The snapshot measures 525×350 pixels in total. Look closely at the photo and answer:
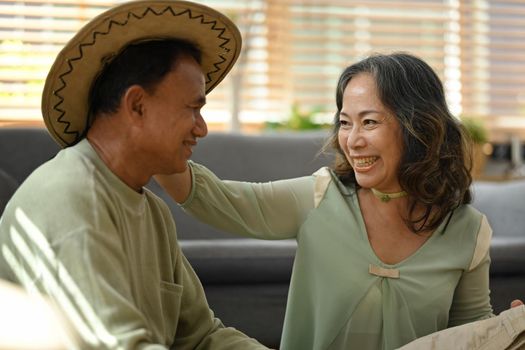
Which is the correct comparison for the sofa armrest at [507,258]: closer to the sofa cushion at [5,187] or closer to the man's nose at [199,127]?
the sofa cushion at [5,187]

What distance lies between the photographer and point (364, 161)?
6.08 ft

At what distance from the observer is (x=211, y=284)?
2994 millimetres

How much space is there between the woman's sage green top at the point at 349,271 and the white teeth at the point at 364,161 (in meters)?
0.11

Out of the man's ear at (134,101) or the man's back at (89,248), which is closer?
the man's back at (89,248)

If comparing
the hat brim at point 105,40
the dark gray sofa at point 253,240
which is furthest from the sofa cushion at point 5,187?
the hat brim at point 105,40

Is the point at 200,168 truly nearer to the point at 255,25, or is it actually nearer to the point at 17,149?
the point at 17,149

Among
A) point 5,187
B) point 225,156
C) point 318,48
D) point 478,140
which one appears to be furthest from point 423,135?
point 318,48

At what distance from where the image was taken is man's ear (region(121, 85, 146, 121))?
4.17 ft

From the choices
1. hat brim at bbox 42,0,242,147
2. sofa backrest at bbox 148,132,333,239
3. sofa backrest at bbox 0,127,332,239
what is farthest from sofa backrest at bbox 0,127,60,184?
hat brim at bbox 42,0,242,147

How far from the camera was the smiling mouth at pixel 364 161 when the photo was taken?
1852 mm

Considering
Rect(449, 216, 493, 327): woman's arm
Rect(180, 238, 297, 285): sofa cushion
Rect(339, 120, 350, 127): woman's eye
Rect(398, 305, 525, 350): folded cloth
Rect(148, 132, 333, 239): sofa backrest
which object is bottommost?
Rect(180, 238, 297, 285): sofa cushion

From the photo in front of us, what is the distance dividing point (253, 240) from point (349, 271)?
4.53ft

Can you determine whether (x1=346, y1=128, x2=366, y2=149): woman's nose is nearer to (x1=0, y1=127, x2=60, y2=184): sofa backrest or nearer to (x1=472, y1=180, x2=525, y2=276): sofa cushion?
(x1=472, y1=180, x2=525, y2=276): sofa cushion

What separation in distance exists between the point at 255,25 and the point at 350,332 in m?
3.34
